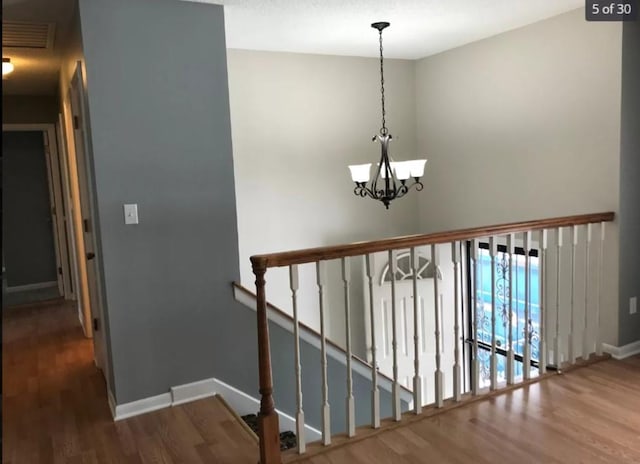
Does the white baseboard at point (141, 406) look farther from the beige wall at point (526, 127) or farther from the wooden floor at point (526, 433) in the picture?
the beige wall at point (526, 127)

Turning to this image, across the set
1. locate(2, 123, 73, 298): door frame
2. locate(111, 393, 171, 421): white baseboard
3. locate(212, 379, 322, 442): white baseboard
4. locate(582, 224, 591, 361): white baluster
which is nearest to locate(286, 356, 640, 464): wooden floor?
locate(582, 224, 591, 361): white baluster

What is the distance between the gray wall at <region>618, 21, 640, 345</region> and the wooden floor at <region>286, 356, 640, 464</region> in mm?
674

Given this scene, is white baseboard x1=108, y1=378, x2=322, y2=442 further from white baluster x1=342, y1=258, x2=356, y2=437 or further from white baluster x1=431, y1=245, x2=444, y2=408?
white baluster x1=431, y1=245, x2=444, y2=408

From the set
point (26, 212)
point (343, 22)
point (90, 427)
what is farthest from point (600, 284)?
point (26, 212)

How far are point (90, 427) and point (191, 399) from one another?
0.55 metres

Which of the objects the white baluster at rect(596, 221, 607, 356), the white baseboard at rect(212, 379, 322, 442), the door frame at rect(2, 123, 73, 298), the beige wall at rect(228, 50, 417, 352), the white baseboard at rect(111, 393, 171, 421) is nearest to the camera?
the white baseboard at rect(111, 393, 171, 421)

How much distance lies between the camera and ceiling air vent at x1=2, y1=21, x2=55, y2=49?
325 centimetres

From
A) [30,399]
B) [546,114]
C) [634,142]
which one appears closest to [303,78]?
[546,114]

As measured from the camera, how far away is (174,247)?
299cm

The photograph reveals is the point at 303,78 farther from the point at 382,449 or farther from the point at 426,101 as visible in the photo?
the point at 382,449

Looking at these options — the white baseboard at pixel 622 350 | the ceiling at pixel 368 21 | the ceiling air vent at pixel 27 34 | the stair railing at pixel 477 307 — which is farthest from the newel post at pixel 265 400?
the white baseboard at pixel 622 350

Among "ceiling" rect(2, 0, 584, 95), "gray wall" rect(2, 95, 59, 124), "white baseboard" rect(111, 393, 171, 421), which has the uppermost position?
"ceiling" rect(2, 0, 584, 95)

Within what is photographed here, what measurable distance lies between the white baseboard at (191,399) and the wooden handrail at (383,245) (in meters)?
1.25

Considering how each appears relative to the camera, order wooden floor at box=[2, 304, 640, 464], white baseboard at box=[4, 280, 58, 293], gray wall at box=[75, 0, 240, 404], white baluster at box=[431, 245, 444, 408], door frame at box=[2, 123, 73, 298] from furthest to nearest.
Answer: white baseboard at box=[4, 280, 58, 293] → door frame at box=[2, 123, 73, 298] → gray wall at box=[75, 0, 240, 404] → white baluster at box=[431, 245, 444, 408] → wooden floor at box=[2, 304, 640, 464]
